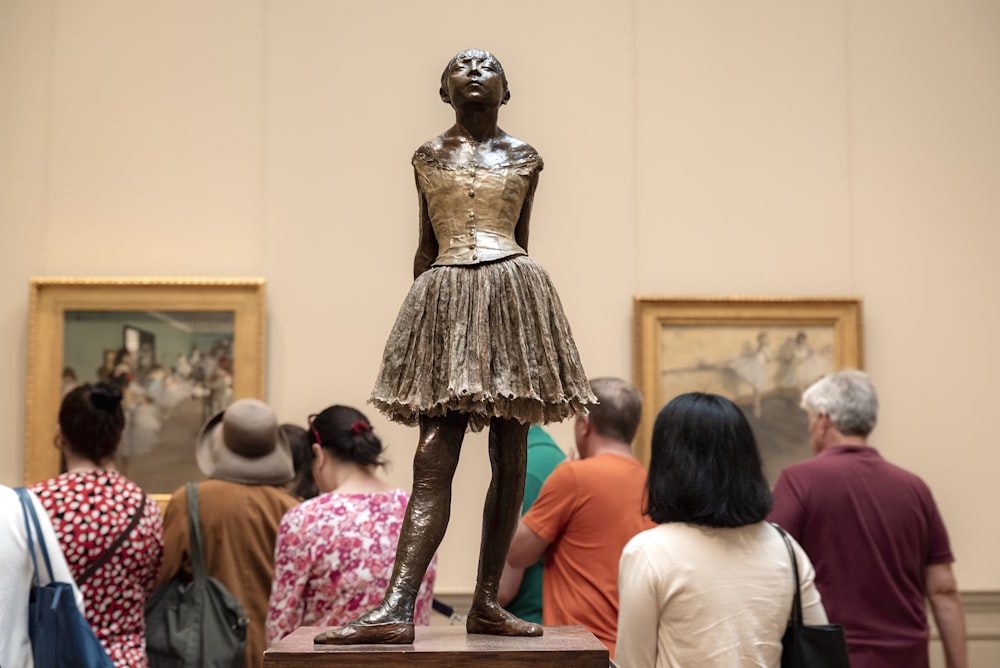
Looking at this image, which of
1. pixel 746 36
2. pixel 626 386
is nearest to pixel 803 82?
pixel 746 36

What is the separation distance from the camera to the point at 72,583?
3.48 metres

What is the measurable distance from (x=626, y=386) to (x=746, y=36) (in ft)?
10.2

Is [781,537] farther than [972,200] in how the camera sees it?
No

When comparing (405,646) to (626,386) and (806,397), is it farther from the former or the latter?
(806,397)

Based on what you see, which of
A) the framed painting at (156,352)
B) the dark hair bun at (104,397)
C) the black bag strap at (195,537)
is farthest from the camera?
the framed painting at (156,352)

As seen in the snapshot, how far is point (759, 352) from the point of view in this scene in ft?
20.9

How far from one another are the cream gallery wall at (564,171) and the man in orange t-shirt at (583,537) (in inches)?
87.5

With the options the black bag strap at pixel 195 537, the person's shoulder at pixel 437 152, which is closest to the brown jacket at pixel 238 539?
the black bag strap at pixel 195 537

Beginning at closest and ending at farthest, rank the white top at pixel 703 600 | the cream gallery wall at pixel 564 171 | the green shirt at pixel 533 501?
the white top at pixel 703 600 → the green shirt at pixel 533 501 → the cream gallery wall at pixel 564 171

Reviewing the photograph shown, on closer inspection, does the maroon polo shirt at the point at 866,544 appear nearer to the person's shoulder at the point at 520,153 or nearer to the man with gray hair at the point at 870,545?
the man with gray hair at the point at 870,545

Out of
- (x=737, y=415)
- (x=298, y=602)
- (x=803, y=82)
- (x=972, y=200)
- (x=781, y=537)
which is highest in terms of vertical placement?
(x=803, y=82)

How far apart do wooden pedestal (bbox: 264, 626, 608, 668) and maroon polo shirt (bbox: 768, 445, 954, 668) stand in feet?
6.13

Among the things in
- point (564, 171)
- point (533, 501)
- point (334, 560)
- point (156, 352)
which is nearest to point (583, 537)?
point (533, 501)

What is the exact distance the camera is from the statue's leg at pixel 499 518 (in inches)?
109
